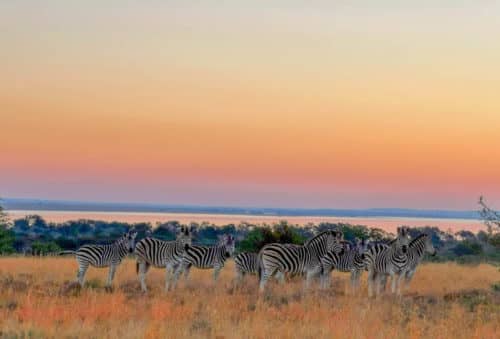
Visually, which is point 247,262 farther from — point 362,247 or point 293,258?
point 362,247

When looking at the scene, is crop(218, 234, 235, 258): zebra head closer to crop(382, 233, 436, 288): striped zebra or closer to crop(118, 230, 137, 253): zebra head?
crop(118, 230, 137, 253): zebra head

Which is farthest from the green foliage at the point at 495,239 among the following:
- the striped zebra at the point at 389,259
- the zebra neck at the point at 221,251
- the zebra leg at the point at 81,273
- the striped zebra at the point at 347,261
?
the zebra leg at the point at 81,273

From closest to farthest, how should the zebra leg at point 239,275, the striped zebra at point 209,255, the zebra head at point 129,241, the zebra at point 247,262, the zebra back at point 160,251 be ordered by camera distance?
1. the zebra back at point 160,251
2. the zebra head at point 129,241
3. the striped zebra at point 209,255
4. the zebra at point 247,262
5. the zebra leg at point 239,275

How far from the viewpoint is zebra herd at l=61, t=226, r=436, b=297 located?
20703 millimetres

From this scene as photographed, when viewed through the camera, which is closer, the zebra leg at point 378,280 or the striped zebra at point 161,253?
the zebra leg at point 378,280

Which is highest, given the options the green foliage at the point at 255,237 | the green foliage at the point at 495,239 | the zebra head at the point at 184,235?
the green foliage at the point at 495,239

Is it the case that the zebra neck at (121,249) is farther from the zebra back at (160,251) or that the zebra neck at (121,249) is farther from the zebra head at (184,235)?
the zebra head at (184,235)

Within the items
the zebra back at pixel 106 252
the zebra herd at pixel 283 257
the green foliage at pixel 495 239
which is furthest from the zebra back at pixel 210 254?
the green foliage at pixel 495 239

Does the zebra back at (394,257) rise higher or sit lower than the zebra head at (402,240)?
lower

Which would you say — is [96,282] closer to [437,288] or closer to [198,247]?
[198,247]

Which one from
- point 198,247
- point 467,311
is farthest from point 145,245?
point 467,311

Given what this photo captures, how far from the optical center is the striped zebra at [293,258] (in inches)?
810

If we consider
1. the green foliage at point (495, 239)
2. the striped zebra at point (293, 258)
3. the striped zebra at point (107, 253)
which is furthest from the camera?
the green foliage at point (495, 239)

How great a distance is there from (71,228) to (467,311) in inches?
3319
